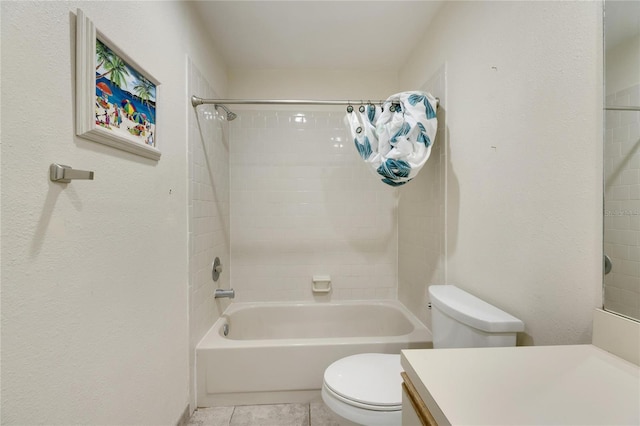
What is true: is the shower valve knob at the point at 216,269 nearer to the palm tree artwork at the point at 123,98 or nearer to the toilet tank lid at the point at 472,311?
the palm tree artwork at the point at 123,98

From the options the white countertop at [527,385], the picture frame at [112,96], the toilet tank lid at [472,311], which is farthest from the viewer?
the toilet tank lid at [472,311]

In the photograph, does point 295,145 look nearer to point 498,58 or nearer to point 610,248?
point 498,58

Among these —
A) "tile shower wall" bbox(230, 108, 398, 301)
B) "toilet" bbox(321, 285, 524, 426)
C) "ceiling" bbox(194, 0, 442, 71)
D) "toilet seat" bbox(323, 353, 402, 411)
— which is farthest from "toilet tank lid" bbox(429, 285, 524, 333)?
"ceiling" bbox(194, 0, 442, 71)

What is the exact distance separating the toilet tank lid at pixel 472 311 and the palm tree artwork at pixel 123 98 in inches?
54.6

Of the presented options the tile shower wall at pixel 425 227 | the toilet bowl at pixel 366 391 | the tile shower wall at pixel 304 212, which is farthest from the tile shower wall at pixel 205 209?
the tile shower wall at pixel 425 227

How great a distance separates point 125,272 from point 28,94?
1.93ft

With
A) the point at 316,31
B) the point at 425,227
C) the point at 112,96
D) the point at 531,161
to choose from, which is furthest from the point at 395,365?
the point at 316,31

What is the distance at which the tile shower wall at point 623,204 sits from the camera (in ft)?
2.32

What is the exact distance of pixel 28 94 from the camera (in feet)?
2.11

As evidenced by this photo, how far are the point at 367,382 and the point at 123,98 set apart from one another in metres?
1.43

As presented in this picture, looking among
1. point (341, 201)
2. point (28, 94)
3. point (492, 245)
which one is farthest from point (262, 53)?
point (492, 245)

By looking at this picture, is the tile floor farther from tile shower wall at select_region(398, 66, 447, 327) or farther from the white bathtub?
tile shower wall at select_region(398, 66, 447, 327)

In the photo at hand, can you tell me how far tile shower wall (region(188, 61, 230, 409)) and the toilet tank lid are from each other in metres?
1.29

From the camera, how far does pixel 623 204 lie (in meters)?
0.74
